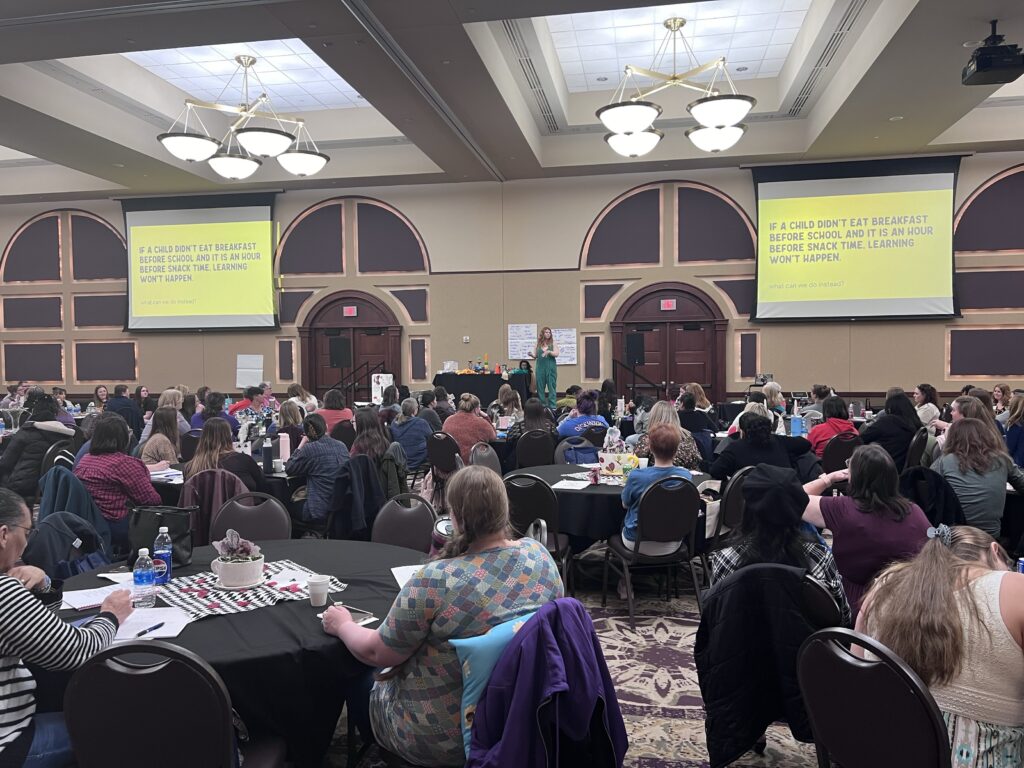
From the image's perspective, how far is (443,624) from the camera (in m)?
1.94

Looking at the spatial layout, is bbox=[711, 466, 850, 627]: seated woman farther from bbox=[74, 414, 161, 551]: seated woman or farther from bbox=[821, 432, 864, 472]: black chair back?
bbox=[821, 432, 864, 472]: black chair back

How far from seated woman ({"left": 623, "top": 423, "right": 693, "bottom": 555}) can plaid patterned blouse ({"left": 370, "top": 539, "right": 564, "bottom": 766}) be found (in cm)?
212

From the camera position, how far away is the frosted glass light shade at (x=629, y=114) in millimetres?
7801

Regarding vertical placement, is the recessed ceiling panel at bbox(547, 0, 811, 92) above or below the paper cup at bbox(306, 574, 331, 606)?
above

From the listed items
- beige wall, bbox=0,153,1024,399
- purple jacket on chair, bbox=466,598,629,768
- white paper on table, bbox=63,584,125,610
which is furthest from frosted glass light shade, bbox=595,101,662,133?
purple jacket on chair, bbox=466,598,629,768

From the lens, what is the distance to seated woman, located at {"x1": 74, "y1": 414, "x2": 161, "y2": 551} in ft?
13.6

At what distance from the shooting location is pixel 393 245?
1271 centimetres

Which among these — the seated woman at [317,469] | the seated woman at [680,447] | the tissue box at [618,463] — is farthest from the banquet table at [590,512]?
the seated woman at [317,469]

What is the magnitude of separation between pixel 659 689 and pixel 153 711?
2388 millimetres

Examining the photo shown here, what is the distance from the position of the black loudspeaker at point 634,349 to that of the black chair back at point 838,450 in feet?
19.2

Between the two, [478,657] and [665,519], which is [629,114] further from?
[478,657]

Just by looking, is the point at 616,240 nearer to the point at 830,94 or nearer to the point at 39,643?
the point at 830,94

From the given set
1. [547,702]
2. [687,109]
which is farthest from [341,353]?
[547,702]

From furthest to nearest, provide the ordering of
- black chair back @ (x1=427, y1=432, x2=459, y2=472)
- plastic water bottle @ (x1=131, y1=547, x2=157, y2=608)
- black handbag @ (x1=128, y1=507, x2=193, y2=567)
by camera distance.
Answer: black chair back @ (x1=427, y1=432, x2=459, y2=472) < black handbag @ (x1=128, y1=507, x2=193, y2=567) < plastic water bottle @ (x1=131, y1=547, x2=157, y2=608)
